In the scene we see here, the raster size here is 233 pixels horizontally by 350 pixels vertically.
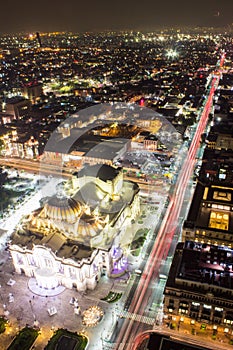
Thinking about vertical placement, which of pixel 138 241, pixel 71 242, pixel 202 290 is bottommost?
pixel 138 241

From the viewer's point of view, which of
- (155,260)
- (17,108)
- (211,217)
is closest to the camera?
(155,260)

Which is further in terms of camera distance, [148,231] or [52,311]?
[148,231]

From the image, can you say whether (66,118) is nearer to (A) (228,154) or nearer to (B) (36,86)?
(B) (36,86)

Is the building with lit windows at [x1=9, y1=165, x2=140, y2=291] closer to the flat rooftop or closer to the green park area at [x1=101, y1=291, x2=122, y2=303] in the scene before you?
the green park area at [x1=101, y1=291, x2=122, y2=303]

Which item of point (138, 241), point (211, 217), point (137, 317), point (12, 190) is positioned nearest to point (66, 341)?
point (137, 317)

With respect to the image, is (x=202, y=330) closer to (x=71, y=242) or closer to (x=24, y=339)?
(x=71, y=242)

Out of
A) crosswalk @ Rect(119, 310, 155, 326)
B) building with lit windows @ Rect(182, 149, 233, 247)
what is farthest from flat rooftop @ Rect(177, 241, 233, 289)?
crosswalk @ Rect(119, 310, 155, 326)

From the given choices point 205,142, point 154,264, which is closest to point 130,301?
point 154,264
